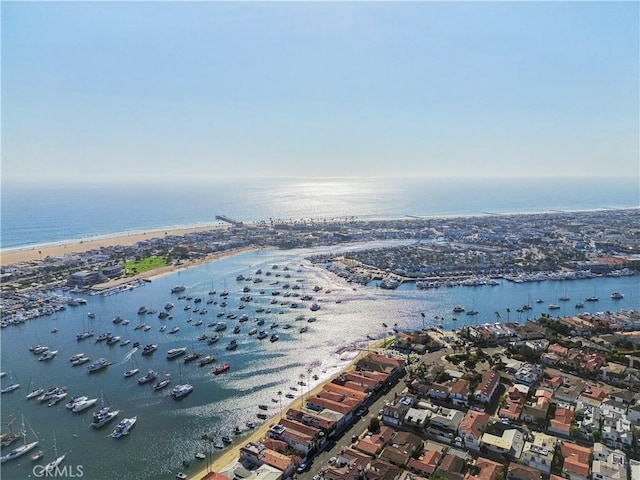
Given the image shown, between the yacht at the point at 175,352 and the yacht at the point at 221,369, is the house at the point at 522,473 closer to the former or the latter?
the yacht at the point at 221,369

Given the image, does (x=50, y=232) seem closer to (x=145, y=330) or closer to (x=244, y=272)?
(x=244, y=272)

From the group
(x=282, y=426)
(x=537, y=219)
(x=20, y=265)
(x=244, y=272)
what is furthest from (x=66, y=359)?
(x=537, y=219)

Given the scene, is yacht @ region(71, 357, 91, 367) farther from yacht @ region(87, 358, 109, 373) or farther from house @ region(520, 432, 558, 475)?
house @ region(520, 432, 558, 475)

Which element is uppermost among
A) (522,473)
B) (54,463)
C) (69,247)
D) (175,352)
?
(69,247)

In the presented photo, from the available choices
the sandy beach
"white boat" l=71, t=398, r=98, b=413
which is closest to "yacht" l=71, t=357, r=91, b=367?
"white boat" l=71, t=398, r=98, b=413

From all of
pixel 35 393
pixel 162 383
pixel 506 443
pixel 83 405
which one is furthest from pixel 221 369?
pixel 506 443

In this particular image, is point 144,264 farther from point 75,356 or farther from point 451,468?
point 451,468
